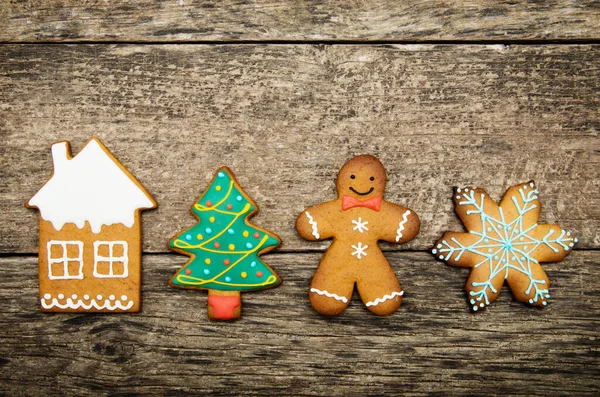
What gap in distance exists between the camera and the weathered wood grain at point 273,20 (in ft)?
2.74

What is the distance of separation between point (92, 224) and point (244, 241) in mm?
A: 280

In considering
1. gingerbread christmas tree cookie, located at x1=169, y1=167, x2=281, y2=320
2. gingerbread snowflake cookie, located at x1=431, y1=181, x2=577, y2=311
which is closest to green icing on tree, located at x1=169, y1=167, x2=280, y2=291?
gingerbread christmas tree cookie, located at x1=169, y1=167, x2=281, y2=320

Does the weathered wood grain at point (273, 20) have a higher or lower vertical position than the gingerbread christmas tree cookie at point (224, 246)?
higher

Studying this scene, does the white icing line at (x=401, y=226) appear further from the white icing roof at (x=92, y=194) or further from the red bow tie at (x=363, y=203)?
the white icing roof at (x=92, y=194)

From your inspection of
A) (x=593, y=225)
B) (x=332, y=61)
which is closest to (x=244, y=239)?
(x=332, y=61)

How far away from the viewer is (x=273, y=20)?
2.75 feet

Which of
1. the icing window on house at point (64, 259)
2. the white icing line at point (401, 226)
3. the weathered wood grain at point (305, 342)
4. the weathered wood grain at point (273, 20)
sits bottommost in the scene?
the weathered wood grain at point (305, 342)

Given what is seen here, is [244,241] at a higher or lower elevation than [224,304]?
higher

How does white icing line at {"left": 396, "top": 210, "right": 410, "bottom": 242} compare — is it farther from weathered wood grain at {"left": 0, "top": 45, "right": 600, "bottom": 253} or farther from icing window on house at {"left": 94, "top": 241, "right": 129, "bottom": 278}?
icing window on house at {"left": 94, "top": 241, "right": 129, "bottom": 278}

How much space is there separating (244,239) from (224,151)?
0.17 metres

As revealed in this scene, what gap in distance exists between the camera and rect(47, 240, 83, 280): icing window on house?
812mm

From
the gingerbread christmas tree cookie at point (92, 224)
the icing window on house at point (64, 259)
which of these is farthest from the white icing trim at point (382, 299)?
the icing window on house at point (64, 259)

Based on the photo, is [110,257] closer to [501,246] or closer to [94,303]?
[94,303]

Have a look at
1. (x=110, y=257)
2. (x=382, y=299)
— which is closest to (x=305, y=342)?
(x=382, y=299)
